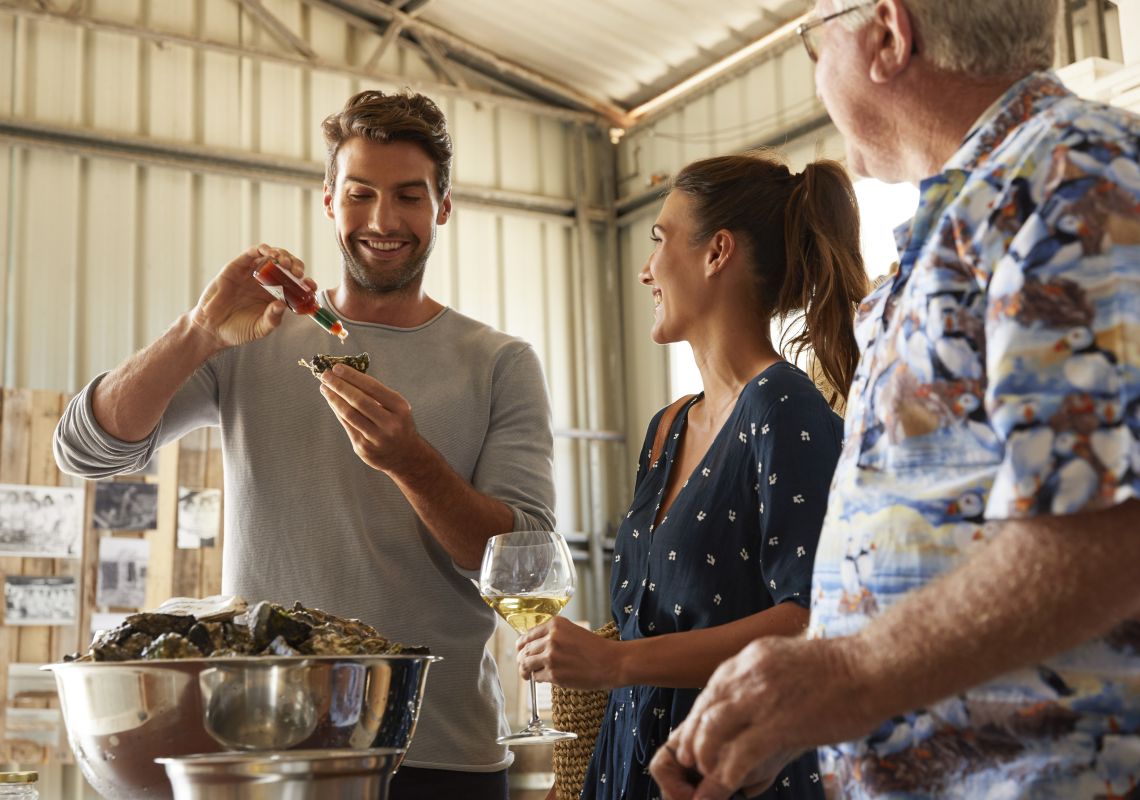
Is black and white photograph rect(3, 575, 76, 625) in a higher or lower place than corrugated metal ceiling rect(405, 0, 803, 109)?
lower

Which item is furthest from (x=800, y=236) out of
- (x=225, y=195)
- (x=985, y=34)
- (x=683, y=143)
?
(x=683, y=143)

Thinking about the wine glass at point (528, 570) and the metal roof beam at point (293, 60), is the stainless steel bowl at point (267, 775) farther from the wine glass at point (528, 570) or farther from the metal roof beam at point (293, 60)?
the metal roof beam at point (293, 60)

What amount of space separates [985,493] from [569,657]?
796 mm

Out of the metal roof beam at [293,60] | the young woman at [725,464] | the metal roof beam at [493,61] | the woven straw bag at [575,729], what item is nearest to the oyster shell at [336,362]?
the young woman at [725,464]

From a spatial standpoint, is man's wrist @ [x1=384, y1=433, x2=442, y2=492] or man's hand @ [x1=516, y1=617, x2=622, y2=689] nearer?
man's hand @ [x1=516, y1=617, x2=622, y2=689]

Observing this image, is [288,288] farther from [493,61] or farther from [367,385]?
[493,61]

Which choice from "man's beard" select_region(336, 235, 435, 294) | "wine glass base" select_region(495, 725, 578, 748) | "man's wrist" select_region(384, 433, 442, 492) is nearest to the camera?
"wine glass base" select_region(495, 725, 578, 748)

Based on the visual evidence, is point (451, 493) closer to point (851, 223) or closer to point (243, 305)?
point (243, 305)

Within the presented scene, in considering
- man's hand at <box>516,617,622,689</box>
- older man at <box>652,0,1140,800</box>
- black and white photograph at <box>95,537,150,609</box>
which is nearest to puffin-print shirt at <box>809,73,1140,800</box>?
older man at <box>652,0,1140,800</box>

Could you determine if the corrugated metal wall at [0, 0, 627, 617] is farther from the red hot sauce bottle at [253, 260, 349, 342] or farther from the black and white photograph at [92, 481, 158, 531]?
the red hot sauce bottle at [253, 260, 349, 342]

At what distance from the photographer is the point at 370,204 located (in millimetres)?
2404

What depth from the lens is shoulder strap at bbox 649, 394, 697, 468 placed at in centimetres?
226

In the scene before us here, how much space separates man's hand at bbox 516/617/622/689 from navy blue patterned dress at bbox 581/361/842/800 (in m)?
0.21

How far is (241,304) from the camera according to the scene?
6.63ft
